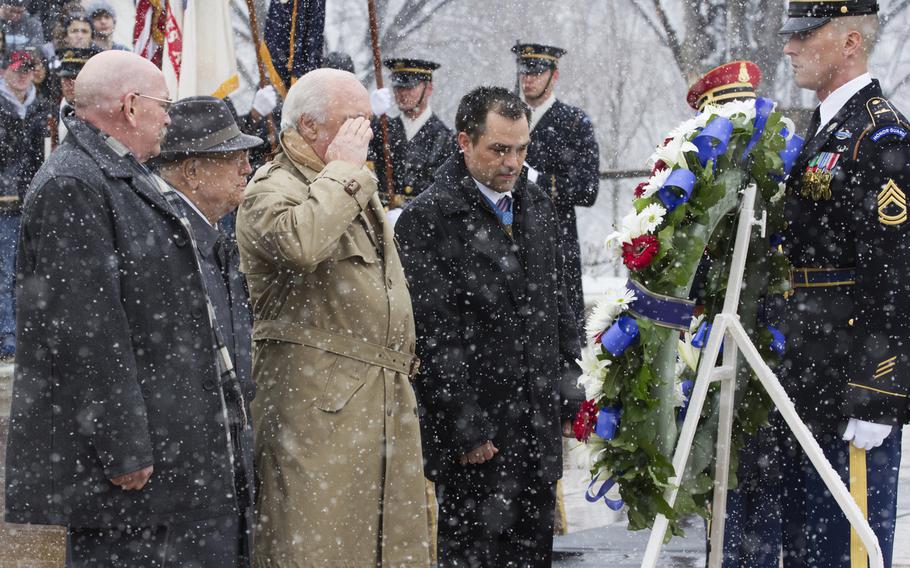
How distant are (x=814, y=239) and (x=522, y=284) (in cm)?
112

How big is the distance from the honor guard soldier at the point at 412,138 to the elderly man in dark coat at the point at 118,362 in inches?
186

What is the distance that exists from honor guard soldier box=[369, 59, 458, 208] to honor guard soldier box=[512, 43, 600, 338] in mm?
706

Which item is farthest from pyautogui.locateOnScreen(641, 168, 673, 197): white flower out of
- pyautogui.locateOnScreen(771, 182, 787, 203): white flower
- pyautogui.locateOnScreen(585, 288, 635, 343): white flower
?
pyautogui.locateOnScreen(771, 182, 787, 203): white flower

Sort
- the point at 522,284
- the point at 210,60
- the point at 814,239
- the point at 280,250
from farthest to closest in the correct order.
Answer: the point at 210,60 → the point at 522,284 → the point at 814,239 → the point at 280,250

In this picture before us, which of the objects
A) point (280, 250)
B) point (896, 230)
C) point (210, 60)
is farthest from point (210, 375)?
Answer: point (210, 60)

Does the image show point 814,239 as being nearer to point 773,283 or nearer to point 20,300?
point 773,283

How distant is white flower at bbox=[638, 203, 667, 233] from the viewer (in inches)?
160

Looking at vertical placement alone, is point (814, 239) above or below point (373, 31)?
below

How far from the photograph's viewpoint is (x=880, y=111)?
4.44m

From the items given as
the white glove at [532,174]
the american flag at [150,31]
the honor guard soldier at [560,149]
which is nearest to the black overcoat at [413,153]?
the honor guard soldier at [560,149]

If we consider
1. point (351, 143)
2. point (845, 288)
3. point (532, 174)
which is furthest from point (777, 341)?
point (532, 174)

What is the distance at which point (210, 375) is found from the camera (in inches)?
157

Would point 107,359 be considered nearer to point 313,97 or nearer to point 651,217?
point 313,97

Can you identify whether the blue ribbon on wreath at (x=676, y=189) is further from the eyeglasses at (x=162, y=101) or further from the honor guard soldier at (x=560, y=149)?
the honor guard soldier at (x=560, y=149)
